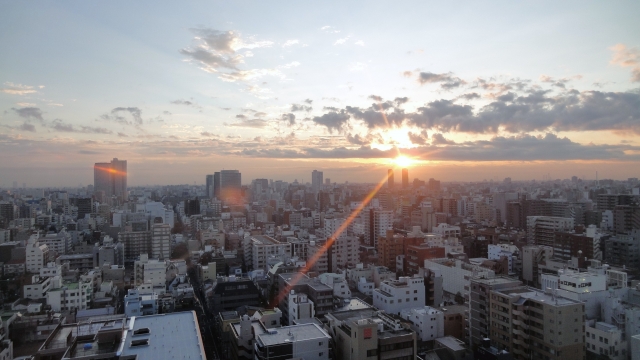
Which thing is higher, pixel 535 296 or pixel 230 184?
pixel 230 184

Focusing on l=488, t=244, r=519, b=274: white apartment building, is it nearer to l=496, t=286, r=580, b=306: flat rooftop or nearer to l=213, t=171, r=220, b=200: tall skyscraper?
l=496, t=286, r=580, b=306: flat rooftop

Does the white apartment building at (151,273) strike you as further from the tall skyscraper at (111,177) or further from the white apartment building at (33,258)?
the tall skyscraper at (111,177)

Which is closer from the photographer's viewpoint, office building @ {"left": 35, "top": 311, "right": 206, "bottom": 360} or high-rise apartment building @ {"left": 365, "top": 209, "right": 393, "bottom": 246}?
office building @ {"left": 35, "top": 311, "right": 206, "bottom": 360}

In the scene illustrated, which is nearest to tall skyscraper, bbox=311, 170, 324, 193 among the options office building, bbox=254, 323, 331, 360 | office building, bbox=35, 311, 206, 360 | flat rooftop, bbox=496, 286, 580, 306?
flat rooftop, bbox=496, 286, 580, 306

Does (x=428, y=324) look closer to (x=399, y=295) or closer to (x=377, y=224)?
(x=399, y=295)

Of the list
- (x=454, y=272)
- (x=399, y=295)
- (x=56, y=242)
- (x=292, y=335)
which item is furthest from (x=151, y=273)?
(x=454, y=272)

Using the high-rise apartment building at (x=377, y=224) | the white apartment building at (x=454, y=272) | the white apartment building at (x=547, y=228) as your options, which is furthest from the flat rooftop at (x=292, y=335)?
the white apartment building at (x=547, y=228)

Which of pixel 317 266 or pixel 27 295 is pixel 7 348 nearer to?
pixel 27 295
